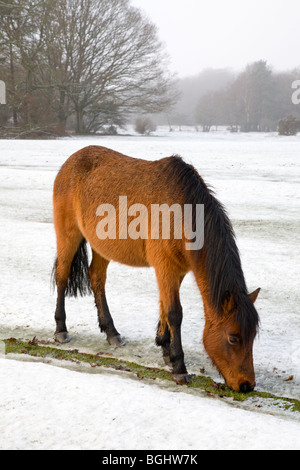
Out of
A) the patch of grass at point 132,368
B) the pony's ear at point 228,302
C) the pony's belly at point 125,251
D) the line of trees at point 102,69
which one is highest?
the line of trees at point 102,69

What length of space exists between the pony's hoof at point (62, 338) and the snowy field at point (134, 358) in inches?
2.4

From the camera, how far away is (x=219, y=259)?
311 cm

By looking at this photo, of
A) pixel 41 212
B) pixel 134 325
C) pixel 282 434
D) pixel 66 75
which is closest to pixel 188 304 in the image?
pixel 134 325

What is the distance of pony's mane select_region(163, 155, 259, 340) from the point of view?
2951 mm

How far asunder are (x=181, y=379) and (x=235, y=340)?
74cm

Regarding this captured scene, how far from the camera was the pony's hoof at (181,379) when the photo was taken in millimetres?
3477

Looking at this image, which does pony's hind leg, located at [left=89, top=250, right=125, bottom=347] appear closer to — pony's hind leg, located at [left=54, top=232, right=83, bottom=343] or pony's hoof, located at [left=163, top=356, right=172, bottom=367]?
pony's hind leg, located at [left=54, top=232, right=83, bottom=343]

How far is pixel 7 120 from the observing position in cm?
3353

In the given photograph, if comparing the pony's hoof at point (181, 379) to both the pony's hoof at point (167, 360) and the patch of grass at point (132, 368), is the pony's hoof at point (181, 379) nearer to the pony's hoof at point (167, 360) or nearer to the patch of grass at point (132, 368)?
the patch of grass at point (132, 368)

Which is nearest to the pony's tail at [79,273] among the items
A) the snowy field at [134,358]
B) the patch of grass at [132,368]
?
the snowy field at [134,358]

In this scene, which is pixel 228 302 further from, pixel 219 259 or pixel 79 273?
pixel 79 273

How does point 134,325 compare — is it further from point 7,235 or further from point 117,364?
point 7,235

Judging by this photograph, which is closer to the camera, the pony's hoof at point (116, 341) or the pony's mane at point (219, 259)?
the pony's mane at point (219, 259)

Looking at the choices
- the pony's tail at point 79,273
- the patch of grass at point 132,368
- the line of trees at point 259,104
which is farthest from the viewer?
the line of trees at point 259,104
